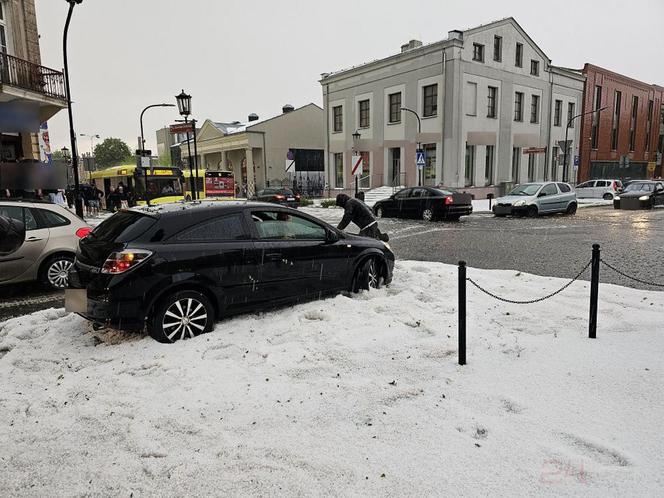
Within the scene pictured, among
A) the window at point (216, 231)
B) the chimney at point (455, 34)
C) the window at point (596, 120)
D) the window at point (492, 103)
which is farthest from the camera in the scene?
the window at point (596, 120)

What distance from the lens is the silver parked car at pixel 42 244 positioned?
23.1 feet

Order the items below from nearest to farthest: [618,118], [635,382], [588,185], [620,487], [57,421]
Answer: [620,487] → [57,421] → [635,382] → [588,185] → [618,118]

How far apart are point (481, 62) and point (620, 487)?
105 feet

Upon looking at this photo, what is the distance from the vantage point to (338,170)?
38.3m

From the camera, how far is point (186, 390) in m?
3.91

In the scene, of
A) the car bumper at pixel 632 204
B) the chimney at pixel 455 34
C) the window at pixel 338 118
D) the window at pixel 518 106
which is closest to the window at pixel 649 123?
the window at pixel 518 106

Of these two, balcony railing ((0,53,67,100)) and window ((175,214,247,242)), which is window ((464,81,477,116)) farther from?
window ((175,214,247,242))

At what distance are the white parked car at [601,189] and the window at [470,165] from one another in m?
8.41

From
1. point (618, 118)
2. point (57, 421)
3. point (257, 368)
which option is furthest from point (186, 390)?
point (618, 118)

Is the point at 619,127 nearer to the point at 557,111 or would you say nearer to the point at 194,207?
the point at 557,111

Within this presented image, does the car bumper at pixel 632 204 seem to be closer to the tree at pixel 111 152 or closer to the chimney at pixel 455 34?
the chimney at pixel 455 34

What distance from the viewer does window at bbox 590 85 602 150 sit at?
41.8m

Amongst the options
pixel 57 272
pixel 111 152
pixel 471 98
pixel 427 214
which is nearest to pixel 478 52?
pixel 471 98

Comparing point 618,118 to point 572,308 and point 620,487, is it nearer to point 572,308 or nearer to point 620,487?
point 572,308
